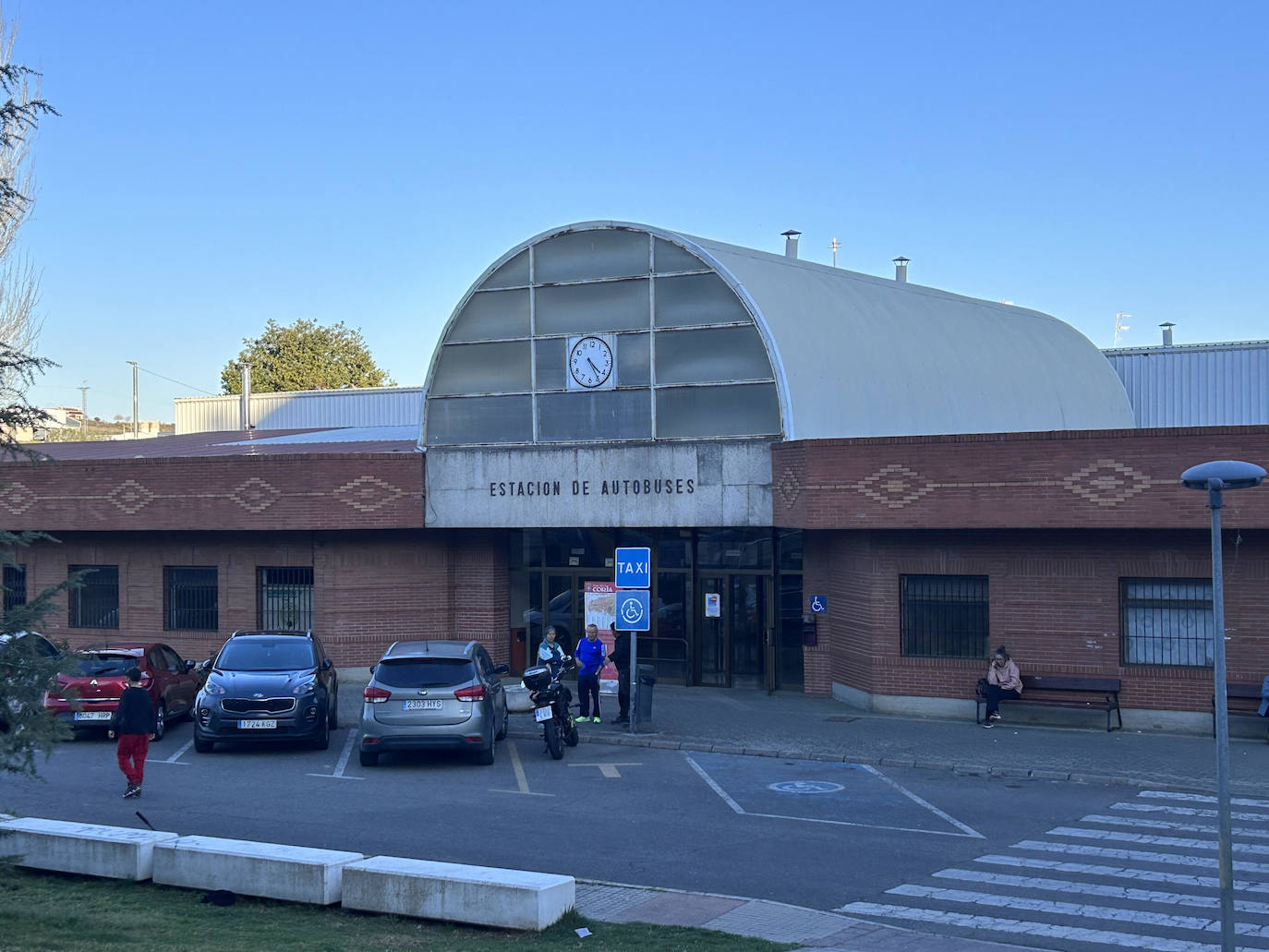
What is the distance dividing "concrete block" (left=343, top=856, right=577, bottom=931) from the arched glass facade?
14.2 m

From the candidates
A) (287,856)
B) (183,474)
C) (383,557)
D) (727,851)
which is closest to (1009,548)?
(727,851)

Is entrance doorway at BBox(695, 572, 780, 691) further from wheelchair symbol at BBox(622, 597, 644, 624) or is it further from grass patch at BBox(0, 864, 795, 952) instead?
grass patch at BBox(0, 864, 795, 952)

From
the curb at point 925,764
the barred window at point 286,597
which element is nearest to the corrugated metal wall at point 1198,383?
the curb at point 925,764

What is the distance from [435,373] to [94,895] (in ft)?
54.4

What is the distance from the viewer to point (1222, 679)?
32.3 feet

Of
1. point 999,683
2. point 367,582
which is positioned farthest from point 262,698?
point 999,683

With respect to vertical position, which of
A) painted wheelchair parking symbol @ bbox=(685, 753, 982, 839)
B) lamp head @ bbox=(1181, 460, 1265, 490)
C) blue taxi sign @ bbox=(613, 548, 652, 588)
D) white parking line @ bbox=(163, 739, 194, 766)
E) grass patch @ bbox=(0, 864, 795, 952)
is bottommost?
painted wheelchair parking symbol @ bbox=(685, 753, 982, 839)

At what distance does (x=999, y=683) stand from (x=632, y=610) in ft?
19.4

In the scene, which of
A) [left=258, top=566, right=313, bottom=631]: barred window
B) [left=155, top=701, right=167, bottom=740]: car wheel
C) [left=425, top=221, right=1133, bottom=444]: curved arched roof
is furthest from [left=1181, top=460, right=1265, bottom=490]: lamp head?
[left=258, top=566, right=313, bottom=631]: barred window

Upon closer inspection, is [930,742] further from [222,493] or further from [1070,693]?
[222,493]

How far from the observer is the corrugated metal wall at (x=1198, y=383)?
39.3 m

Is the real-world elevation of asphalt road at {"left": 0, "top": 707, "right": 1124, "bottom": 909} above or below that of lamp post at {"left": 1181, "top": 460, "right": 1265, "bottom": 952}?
below

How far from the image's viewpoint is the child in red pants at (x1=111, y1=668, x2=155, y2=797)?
15.5 meters

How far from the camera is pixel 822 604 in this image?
2477 cm
